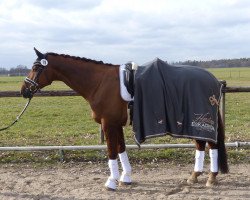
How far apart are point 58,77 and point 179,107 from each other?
1.82 metres

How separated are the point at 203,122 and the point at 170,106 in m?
0.51

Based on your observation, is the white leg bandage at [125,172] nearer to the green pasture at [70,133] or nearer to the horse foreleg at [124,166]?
the horse foreleg at [124,166]

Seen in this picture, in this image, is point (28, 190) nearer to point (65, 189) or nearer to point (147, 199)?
point (65, 189)

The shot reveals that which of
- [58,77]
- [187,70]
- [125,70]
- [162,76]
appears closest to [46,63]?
[58,77]

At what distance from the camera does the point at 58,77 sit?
5906mm

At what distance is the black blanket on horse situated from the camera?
5582mm

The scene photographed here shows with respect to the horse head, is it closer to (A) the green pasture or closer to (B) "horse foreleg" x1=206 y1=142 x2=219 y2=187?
(A) the green pasture

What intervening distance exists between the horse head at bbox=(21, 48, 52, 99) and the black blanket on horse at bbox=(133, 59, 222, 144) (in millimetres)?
1316

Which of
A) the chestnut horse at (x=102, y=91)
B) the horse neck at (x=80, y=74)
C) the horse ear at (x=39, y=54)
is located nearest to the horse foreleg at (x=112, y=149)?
the chestnut horse at (x=102, y=91)

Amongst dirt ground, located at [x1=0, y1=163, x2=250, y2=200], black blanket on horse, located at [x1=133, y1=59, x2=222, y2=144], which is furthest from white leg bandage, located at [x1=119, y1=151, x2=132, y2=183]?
black blanket on horse, located at [x1=133, y1=59, x2=222, y2=144]

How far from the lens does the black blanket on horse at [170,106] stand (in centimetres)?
558

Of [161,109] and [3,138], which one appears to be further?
[3,138]

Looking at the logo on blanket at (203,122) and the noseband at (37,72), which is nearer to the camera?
the logo on blanket at (203,122)

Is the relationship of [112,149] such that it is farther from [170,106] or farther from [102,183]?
[170,106]
